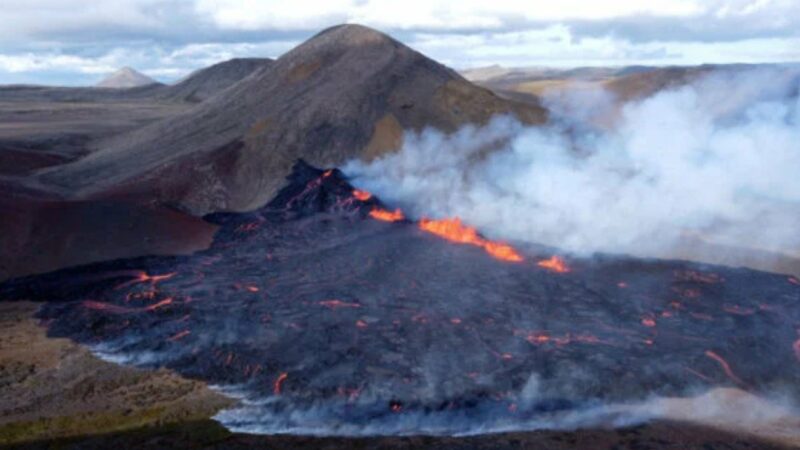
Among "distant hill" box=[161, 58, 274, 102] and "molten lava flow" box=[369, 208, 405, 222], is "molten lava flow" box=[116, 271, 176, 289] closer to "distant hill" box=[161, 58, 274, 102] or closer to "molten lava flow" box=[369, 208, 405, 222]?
"molten lava flow" box=[369, 208, 405, 222]

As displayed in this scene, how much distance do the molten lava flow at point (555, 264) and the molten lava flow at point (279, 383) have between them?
9.64m

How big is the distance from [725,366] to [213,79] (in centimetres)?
9899

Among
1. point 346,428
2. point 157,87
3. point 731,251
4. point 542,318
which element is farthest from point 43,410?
point 157,87

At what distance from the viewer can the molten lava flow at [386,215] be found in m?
27.9

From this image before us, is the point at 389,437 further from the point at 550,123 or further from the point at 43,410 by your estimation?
the point at 550,123

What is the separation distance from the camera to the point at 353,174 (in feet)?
101

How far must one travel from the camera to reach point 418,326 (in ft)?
63.2

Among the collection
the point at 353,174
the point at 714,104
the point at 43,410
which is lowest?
the point at 43,410

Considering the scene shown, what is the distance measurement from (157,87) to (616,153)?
4002 inches

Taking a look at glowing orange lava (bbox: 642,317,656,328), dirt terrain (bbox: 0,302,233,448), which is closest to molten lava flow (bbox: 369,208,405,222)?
glowing orange lava (bbox: 642,317,656,328)

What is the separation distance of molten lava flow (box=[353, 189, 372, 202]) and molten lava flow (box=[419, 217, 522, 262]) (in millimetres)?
2609

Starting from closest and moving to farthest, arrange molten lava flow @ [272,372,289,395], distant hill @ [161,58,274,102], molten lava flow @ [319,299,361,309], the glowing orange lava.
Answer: molten lava flow @ [272,372,289,395], the glowing orange lava, molten lava flow @ [319,299,361,309], distant hill @ [161,58,274,102]

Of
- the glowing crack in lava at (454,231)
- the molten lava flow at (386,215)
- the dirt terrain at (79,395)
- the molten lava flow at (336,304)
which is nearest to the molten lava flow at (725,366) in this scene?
the glowing crack in lava at (454,231)

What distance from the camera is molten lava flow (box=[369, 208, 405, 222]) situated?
2792cm
